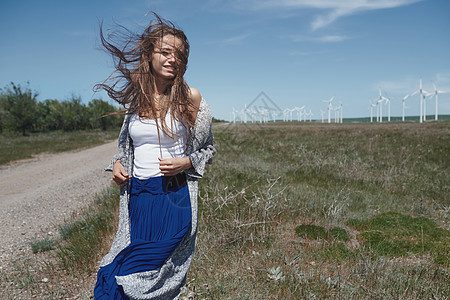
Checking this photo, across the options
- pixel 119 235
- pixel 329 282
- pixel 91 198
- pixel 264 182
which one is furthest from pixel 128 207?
pixel 91 198

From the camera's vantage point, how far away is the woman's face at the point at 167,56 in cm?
209

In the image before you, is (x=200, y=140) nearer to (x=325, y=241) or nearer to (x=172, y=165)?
(x=172, y=165)

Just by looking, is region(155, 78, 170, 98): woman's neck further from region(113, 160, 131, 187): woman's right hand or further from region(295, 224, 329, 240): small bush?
region(295, 224, 329, 240): small bush

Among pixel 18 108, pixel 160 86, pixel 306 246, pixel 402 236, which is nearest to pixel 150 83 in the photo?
pixel 160 86

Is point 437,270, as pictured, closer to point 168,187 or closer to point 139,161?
point 168,187

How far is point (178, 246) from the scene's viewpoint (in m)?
2.04

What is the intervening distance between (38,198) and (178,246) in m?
8.20

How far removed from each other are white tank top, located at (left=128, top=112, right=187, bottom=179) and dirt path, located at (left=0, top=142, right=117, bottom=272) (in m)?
3.81

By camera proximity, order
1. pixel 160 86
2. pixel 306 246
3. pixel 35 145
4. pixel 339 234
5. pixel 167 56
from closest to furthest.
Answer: pixel 167 56, pixel 160 86, pixel 306 246, pixel 339 234, pixel 35 145

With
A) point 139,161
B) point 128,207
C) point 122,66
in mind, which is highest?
point 122,66

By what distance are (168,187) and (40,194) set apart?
868 cm

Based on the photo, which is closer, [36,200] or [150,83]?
[150,83]

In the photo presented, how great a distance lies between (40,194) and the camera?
8.97 m

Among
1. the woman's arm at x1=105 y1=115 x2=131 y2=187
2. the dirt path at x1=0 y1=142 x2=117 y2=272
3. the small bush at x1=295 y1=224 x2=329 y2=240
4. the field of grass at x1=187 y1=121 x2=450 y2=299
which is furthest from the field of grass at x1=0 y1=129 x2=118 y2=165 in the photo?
the woman's arm at x1=105 y1=115 x2=131 y2=187
